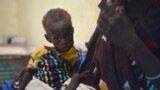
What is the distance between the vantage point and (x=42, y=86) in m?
1.90

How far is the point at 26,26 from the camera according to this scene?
18.3 ft

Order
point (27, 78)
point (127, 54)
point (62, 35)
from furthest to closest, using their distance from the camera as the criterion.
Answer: point (27, 78), point (62, 35), point (127, 54)

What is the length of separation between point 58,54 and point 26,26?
3.74 meters

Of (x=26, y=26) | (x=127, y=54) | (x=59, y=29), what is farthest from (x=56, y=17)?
(x=26, y=26)

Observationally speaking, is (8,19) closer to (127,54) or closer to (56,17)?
(56,17)

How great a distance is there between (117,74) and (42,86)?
0.63m

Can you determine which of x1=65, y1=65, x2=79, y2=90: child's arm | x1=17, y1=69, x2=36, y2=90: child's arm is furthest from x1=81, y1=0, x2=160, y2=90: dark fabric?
x1=17, y1=69, x2=36, y2=90: child's arm

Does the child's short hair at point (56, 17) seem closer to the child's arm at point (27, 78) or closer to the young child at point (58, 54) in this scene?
the young child at point (58, 54)

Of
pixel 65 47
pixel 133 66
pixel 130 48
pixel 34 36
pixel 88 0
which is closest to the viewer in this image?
pixel 130 48

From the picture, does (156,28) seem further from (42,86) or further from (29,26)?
(29,26)

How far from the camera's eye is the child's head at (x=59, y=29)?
5.99 ft

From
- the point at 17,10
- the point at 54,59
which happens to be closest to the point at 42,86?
the point at 54,59

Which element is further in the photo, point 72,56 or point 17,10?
point 17,10

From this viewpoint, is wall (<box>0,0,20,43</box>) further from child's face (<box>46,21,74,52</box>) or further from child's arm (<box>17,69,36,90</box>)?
child's face (<box>46,21,74,52</box>)
